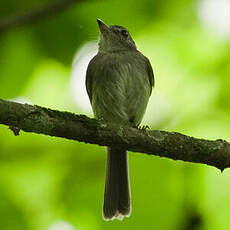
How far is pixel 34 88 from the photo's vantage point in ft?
14.1

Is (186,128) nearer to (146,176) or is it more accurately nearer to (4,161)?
(146,176)

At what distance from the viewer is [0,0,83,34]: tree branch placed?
111 inches

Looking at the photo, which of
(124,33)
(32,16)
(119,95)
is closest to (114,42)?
(124,33)

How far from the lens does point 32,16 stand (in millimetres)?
2883

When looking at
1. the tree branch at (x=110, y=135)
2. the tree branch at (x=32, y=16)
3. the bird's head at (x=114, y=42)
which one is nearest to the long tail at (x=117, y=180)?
the bird's head at (x=114, y=42)

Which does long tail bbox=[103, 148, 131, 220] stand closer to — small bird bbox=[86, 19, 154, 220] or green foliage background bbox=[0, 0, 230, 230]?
small bird bbox=[86, 19, 154, 220]

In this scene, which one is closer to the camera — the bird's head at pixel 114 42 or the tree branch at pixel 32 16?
the tree branch at pixel 32 16

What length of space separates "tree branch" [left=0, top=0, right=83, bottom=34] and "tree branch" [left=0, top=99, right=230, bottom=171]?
17.4 inches

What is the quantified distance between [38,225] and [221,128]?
1.62 meters

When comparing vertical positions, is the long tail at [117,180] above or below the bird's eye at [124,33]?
below

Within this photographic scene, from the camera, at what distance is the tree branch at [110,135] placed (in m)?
2.90

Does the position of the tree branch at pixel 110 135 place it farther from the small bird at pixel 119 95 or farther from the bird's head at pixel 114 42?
the bird's head at pixel 114 42

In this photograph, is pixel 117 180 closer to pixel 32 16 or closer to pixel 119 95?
pixel 119 95

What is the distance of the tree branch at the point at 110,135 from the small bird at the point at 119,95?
4.81 feet
